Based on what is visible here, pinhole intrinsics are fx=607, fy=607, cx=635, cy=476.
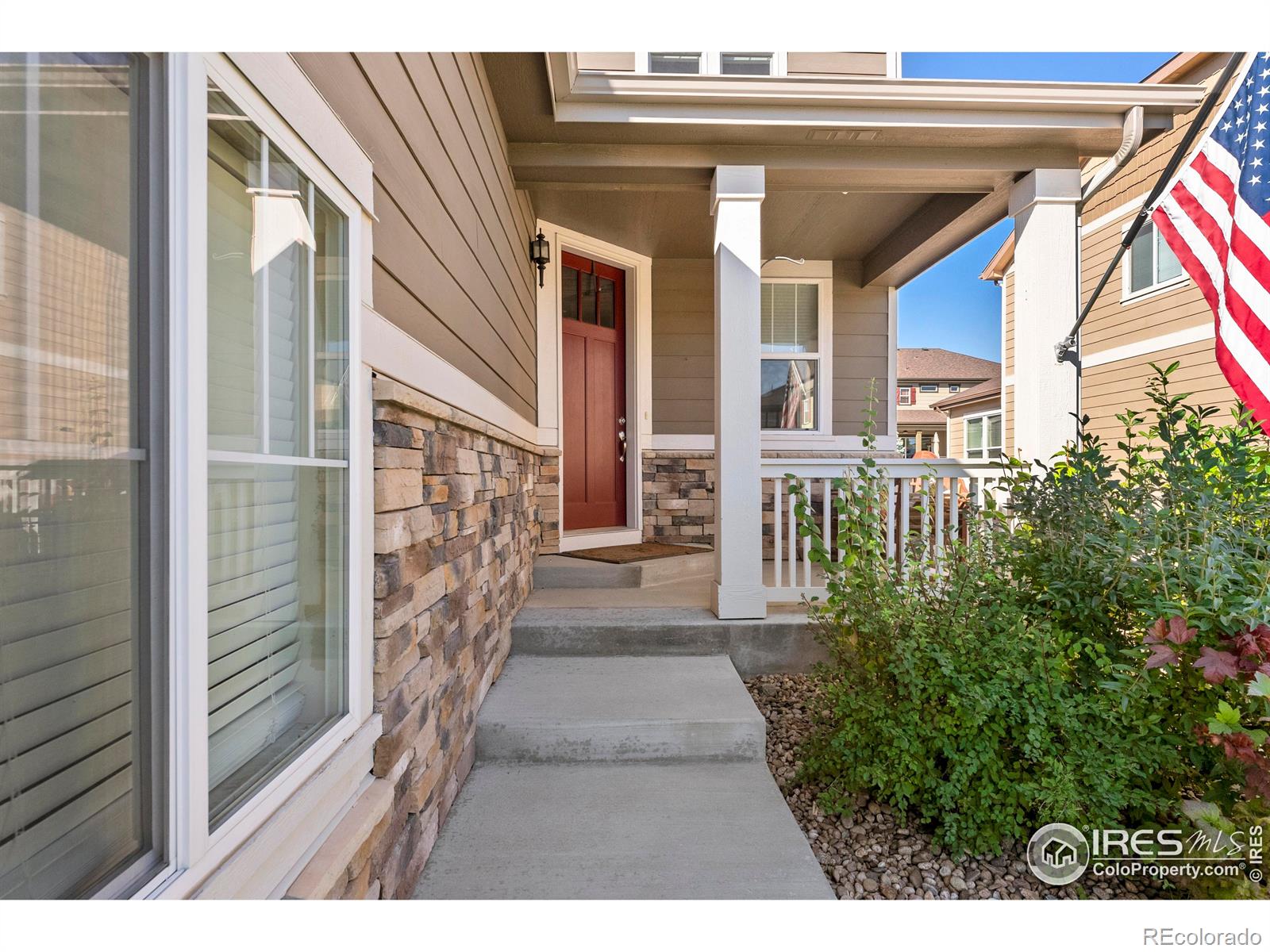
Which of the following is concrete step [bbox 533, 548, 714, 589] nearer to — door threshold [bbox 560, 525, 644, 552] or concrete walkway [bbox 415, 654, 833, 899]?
door threshold [bbox 560, 525, 644, 552]

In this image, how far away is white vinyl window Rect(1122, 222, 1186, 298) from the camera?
6402 millimetres

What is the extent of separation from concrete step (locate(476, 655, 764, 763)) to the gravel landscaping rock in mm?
317

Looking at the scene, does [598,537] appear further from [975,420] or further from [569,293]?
[975,420]

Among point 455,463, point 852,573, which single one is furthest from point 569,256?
point 852,573

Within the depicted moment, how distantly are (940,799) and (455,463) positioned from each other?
6.36ft

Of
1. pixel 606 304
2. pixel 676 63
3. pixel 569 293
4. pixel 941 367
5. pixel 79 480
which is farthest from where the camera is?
pixel 941 367

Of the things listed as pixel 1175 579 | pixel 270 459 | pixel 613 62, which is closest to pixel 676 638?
pixel 1175 579

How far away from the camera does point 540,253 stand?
417 cm

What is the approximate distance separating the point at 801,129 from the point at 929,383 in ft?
76.6

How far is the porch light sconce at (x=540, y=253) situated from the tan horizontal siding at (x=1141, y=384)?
451 cm

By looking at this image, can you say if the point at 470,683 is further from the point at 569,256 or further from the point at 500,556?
the point at 569,256

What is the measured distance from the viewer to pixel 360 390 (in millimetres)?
1399

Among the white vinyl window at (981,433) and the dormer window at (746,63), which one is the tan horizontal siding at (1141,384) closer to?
the dormer window at (746,63)

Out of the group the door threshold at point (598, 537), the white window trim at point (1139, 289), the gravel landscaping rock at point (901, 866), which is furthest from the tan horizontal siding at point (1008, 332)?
the gravel landscaping rock at point (901, 866)
